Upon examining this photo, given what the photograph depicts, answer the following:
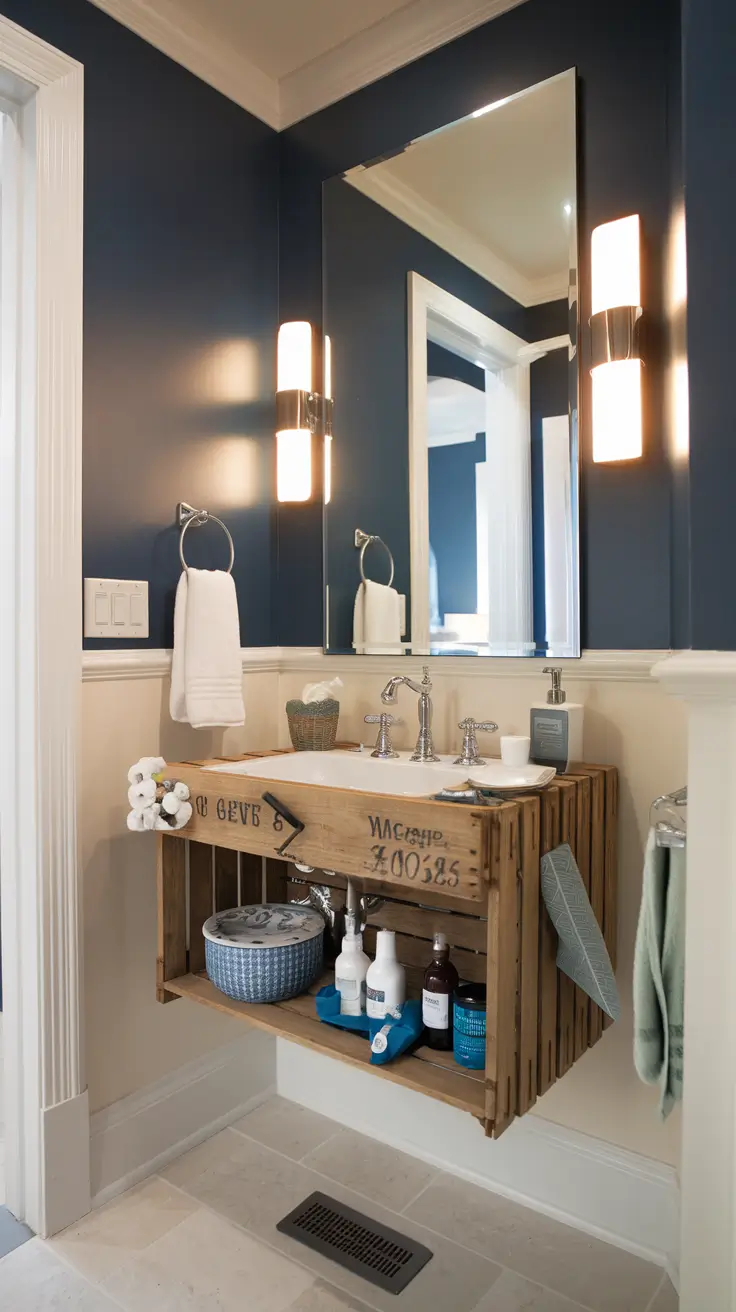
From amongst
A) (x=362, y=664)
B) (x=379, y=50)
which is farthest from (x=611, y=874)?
(x=379, y=50)

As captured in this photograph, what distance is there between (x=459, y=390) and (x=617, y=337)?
389mm

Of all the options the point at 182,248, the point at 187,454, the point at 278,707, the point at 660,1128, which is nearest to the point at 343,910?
the point at 278,707

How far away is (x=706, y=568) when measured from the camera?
1002 millimetres

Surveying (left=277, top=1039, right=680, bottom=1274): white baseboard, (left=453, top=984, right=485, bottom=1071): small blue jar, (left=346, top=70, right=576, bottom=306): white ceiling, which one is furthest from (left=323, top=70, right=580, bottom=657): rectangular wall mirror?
(left=277, top=1039, right=680, bottom=1274): white baseboard

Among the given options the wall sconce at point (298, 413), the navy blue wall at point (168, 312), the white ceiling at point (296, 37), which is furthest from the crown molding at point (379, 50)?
the wall sconce at point (298, 413)

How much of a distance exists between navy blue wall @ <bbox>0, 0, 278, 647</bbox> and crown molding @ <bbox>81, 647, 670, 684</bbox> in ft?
0.17

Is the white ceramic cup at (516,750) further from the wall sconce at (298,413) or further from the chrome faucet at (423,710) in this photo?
the wall sconce at (298,413)

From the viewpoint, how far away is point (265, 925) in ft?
5.76

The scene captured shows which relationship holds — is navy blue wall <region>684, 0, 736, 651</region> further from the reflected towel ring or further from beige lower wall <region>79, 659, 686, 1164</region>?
the reflected towel ring

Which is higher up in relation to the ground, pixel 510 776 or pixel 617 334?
pixel 617 334

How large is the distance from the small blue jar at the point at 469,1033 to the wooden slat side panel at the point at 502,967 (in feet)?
0.28

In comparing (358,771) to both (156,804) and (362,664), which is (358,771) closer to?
(362,664)

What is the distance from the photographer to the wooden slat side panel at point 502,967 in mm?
1206

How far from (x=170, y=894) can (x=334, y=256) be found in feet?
5.01
